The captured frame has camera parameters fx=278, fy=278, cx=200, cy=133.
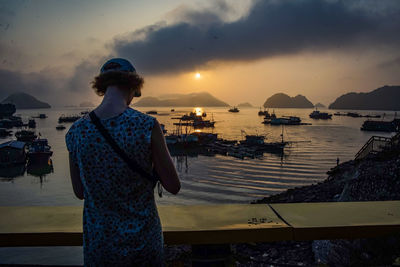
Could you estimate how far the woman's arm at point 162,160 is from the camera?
4.13ft

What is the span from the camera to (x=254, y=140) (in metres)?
50.5

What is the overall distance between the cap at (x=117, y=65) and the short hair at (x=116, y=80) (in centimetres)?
2

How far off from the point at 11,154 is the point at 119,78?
44.6 meters

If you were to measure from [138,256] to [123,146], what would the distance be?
1.74 feet

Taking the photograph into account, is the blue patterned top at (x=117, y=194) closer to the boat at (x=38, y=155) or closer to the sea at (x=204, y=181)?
the sea at (x=204, y=181)

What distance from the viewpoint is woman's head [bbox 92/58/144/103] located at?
135 cm

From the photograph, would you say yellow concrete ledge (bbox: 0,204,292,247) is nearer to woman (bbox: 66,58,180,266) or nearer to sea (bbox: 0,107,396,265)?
woman (bbox: 66,58,180,266)

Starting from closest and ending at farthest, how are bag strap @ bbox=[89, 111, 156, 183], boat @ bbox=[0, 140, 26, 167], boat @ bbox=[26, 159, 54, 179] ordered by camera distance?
bag strap @ bbox=[89, 111, 156, 183], boat @ bbox=[26, 159, 54, 179], boat @ bbox=[0, 140, 26, 167]

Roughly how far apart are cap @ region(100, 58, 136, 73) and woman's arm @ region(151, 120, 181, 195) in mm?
348

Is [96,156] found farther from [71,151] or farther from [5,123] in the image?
[5,123]

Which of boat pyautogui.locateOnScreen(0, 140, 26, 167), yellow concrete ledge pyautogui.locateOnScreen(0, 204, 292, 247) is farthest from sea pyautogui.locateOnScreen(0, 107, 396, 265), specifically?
yellow concrete ledge pyautogui.locateOnScreen(0, 204, 292, 247)

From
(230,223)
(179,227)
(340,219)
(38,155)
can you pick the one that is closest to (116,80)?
(179,227)

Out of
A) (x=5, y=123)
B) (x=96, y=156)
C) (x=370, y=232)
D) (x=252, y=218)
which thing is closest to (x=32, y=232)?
(x=96, y=156)

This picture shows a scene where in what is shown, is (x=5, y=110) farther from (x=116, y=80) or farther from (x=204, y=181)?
(x=116, y=80)
